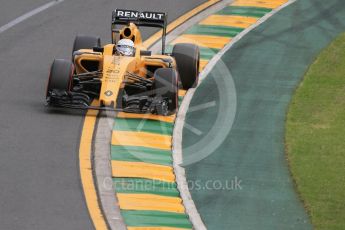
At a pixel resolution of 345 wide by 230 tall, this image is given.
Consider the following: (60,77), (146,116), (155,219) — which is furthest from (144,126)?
(155,219)

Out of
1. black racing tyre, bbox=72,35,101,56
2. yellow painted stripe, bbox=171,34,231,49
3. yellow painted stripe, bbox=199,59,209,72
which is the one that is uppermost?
black racing tyre, bbox=72,35,101,56

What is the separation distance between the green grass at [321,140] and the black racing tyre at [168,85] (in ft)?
7.16

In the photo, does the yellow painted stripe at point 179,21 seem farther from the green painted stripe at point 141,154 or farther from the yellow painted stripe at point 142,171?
the yellow painted stripe at point 142,171

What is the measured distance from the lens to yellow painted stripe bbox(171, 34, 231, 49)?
2545 cm

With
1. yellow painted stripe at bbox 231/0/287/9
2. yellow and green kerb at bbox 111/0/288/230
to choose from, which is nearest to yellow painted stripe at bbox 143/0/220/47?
yellow painted stripe at bbox 231/0/287/9

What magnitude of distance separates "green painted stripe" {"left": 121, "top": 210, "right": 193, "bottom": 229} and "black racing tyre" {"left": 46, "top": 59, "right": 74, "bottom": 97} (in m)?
4.56

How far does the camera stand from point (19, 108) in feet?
67.1

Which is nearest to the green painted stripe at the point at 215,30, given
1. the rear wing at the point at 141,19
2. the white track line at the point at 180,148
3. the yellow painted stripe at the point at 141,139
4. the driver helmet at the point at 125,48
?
the white track line at the point at 180,148

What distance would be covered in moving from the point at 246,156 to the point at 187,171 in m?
1.33

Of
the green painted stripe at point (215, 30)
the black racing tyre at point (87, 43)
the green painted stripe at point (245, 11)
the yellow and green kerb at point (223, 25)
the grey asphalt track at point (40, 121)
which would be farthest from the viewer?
the green painted stripe at point (245, 11)

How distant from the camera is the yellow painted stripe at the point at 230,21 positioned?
1073 inches

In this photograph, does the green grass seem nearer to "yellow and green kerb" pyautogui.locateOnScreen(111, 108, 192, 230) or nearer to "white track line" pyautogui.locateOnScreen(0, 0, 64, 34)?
"yellow and green kerb" pyautogui.locateOnScreen(111, 108, 192, 230)

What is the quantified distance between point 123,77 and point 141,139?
1606 millimetres

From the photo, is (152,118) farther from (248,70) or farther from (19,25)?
(19,25)
